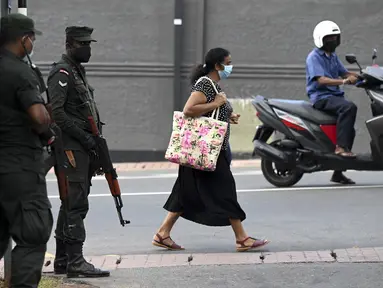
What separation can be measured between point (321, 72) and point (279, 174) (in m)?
1.46

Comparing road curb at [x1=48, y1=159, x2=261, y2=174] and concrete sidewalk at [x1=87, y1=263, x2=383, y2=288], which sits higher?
concrete sidewalk at [x1=87, y1=263, x2=383, y2=288]

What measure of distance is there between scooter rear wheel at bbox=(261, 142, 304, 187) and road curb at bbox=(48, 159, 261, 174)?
3.22m

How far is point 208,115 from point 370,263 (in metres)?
1.86

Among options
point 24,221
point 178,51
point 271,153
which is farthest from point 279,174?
point 24,221

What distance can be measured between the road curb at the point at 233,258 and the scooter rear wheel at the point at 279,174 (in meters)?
3.96

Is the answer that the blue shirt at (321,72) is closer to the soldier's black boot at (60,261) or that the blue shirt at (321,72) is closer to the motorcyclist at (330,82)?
the motorcyclist at (330,82)

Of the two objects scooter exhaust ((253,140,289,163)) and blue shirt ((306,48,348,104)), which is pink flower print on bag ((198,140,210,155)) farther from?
blue shirt ((306,48,348,104))

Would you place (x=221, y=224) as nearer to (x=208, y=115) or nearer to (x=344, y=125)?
(x=208, y=115)

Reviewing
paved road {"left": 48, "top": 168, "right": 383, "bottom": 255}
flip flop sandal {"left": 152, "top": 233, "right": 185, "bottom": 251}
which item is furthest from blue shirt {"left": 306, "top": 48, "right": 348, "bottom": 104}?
flip flop sandal {"left": 152, "top": 233, "right": 185, "bottom": 251}

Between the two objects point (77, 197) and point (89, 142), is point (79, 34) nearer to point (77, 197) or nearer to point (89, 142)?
point (89, 142)

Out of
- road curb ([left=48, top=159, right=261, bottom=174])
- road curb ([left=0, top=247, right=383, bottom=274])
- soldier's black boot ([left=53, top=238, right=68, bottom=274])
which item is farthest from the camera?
road curb ([left=48, top=159, right=261, bottom=174])

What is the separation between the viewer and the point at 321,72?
1143 centimetres

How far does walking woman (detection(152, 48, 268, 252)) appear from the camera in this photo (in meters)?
8.08

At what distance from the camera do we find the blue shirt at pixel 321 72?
11449mm
